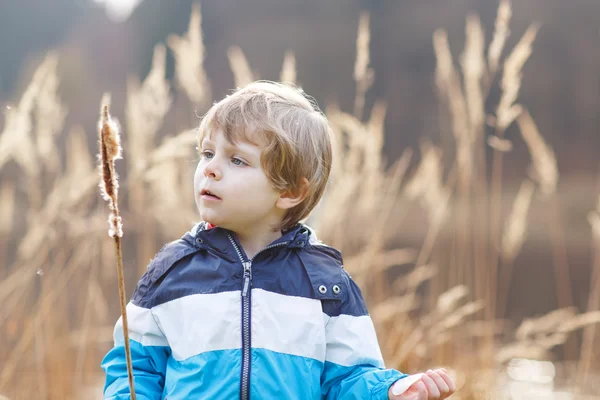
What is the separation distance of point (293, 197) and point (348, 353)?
36cm

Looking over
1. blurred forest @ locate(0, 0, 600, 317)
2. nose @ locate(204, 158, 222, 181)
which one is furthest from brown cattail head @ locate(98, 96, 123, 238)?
blurred forest @ locate(0, 0, 600, 317)

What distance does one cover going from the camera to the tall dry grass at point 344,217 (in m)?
2.59

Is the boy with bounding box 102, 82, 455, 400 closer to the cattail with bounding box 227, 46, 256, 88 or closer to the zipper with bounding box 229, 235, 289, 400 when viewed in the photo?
the zipper with bounding box 229, 235, 289, 400

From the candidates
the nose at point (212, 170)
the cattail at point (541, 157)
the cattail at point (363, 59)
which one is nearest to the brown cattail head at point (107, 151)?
the nose at point (212, 170)

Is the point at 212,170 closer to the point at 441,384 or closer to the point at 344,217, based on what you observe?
the point at 441,384

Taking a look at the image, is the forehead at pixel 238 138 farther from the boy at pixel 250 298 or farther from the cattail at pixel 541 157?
the cattail at pixel 541 157

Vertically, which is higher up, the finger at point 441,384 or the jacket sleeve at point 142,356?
the jacket sleeve at point 142,356

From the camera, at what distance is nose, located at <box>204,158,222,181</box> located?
5.19ft

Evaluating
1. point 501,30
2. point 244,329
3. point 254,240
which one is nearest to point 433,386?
point 244,329

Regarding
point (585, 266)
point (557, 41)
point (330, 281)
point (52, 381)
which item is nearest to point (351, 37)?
point (557, 41)

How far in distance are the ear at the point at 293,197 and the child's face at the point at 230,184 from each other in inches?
1.7

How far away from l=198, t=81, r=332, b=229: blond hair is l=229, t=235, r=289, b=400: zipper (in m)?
0.16

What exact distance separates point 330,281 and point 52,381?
1.38m

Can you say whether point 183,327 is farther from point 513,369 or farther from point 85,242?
point 513,369
